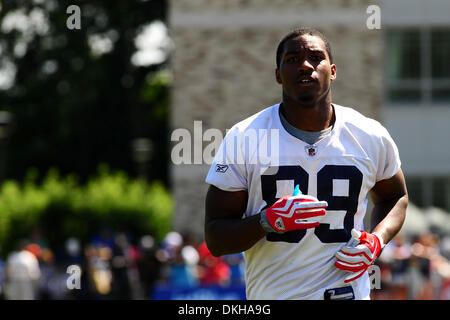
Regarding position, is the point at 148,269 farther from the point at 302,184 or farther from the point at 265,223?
the point at 265,223

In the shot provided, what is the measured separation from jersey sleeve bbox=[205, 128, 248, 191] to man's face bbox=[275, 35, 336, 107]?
1.09 feet

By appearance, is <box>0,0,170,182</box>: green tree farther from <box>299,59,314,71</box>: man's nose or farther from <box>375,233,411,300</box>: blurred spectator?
<box>299,59,314,71</box>: man's nose

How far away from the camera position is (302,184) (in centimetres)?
390

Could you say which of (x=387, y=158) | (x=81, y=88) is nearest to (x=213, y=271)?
(x=387, y=158)

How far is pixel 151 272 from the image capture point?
17.7 m

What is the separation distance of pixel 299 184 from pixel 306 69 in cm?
51

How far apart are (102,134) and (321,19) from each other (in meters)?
17.9

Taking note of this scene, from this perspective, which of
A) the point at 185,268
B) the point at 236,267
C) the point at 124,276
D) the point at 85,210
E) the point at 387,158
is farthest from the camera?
the point at 85,210

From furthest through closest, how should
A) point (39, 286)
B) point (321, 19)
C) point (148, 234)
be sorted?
point (148, 234), point (321, 19), point (39, 286)

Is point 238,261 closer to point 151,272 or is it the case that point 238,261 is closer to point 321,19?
point 151,272

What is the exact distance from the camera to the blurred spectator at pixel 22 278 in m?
16.3

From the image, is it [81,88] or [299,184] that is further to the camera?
[81,88]

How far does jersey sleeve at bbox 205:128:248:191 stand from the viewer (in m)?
3.90

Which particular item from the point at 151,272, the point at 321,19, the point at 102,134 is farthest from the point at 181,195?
the point at 102,134
